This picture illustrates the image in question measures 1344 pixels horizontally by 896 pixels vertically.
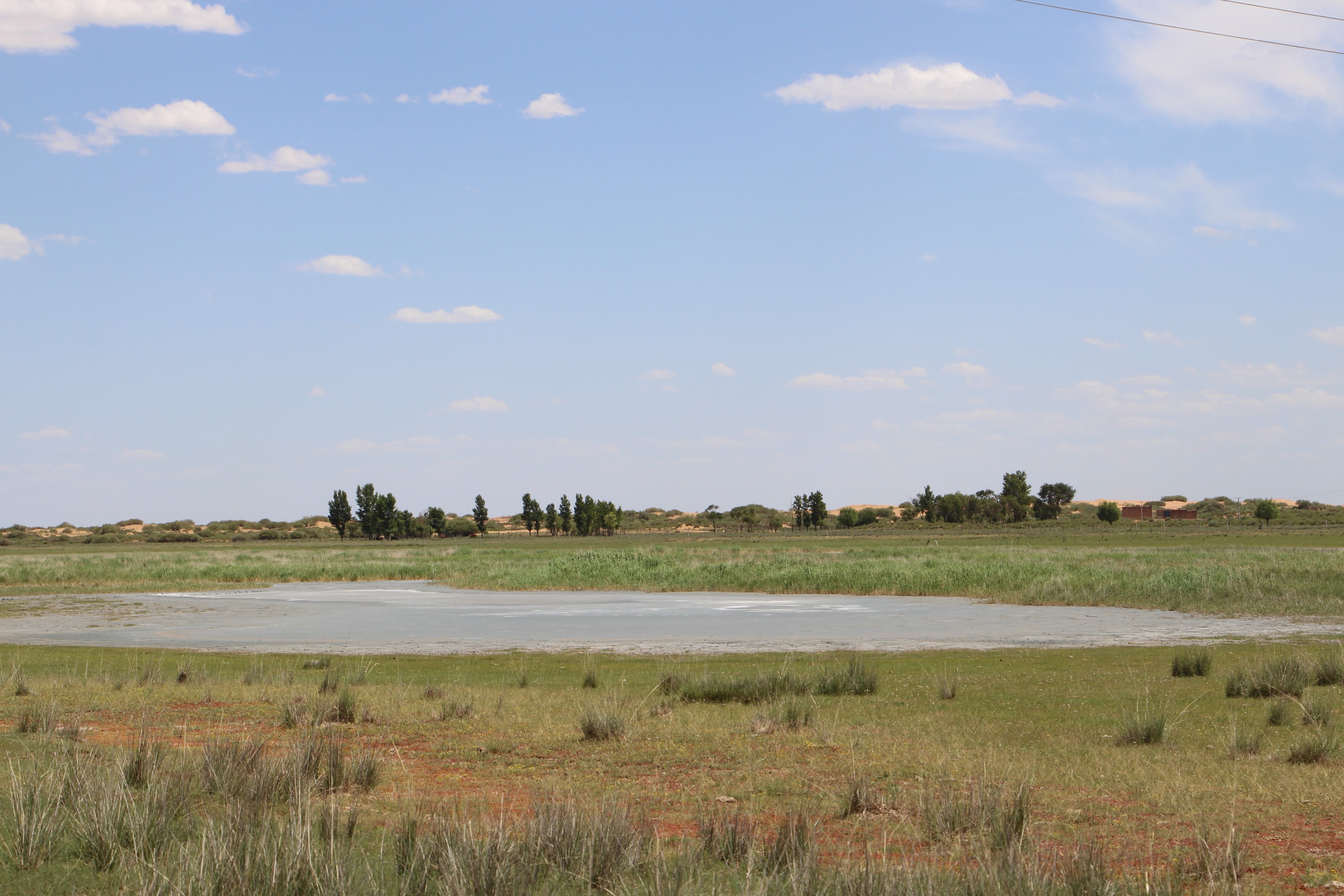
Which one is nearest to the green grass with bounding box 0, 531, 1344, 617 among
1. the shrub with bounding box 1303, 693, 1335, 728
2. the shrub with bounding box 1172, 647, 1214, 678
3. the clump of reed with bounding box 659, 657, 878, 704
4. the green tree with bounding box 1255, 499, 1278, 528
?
the shrub with bounding box 1172, 647, 1214, 678

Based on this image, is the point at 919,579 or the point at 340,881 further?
the point at 919,579

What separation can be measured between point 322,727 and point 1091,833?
9.18 meters

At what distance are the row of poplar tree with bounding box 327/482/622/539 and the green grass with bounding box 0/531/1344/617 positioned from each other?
2492 inches

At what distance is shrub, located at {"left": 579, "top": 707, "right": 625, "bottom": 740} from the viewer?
12602 millimetres

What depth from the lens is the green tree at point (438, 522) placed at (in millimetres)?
169375

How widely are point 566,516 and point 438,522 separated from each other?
20701mm

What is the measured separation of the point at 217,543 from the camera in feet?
452

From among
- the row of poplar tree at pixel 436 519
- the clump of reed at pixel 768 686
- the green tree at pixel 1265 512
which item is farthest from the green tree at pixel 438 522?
the clump of reed at pixel 768 686

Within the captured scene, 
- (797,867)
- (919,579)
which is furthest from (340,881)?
(919,579)

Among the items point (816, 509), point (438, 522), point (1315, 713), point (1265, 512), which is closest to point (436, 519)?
point (438, 522)

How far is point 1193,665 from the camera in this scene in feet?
61.3

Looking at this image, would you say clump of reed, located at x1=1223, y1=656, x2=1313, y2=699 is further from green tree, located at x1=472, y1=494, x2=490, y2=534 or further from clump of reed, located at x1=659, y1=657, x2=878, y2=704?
green tree, located at x1=472, y1=494, x2=490, y2=534

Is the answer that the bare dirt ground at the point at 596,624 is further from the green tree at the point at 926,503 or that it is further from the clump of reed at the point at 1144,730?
the green tree at the point at 926,503

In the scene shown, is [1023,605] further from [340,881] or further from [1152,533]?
[1152,533]
